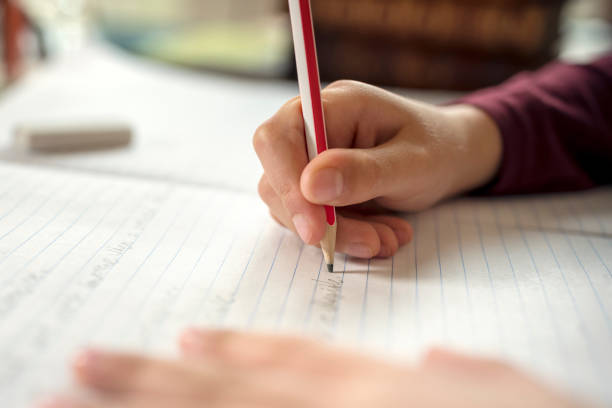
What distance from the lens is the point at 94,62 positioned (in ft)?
3.09

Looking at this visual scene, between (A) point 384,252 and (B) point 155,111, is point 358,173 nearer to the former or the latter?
(A) point 384,252

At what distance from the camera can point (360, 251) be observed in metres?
0.38

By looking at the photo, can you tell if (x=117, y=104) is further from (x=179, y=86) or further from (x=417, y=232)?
(x=417, y=232)

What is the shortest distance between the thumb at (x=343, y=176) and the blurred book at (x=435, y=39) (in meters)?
0.79

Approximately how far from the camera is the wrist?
0.47 meters

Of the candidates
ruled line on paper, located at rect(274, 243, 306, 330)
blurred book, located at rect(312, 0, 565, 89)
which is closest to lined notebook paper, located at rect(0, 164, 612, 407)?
ruled line on paper, located at rect(274, 243, 306, 330)

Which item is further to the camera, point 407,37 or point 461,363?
point 407,37

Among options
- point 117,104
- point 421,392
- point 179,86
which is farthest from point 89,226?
point 179,86

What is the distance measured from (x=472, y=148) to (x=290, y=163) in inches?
8.0

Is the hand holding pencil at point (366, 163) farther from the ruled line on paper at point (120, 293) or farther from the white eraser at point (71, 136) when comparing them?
the white eraser at point (71, 136)

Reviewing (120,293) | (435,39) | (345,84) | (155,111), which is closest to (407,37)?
(435,39)

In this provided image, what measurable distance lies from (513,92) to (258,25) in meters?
1.36

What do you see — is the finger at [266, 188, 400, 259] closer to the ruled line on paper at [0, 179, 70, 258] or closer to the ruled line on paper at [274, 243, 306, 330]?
the ruled line on paper at [274, 243, 306, 330]

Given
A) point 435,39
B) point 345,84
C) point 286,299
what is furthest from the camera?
point 435,39
